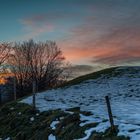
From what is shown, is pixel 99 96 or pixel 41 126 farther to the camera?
pixel 99 96

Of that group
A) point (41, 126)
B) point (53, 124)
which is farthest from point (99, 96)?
point (53, 124)

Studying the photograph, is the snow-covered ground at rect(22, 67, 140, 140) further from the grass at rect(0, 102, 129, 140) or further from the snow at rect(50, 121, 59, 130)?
the snow at rect(50, 121, 59, 130)

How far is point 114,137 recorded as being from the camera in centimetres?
1446

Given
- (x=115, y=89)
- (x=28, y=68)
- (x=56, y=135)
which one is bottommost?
(x=56, y=135)

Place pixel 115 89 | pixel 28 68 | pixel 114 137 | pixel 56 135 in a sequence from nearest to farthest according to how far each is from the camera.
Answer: pixel 114 137 → pixel 56 135 → pixel 115 89 → pixel 28 68

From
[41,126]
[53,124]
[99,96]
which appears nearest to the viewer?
[53,124]

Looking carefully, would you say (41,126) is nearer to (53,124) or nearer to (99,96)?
(53,124)

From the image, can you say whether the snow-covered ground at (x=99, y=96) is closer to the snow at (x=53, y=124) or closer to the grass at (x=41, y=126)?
the grass at (x=41, y=126)

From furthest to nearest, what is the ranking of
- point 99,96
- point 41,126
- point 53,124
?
point 99,96
point 41,126
point 53,124

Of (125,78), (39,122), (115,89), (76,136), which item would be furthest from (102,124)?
(125,78)

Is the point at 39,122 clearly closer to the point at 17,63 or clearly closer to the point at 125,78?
the point at 125,78

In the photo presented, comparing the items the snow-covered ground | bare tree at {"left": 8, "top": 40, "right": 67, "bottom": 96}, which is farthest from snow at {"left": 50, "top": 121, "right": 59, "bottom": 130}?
bare tree at {"left": 8, "top": 40, "right": 67, "bottom": 96}

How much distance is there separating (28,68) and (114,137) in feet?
233

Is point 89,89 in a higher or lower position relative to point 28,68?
lower
